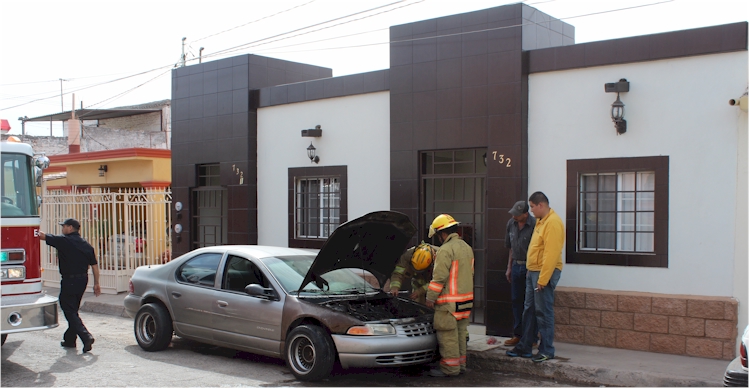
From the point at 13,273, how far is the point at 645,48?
7.70 metres

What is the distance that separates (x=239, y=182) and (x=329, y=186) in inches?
80.4

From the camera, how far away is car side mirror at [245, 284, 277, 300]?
7723 mm

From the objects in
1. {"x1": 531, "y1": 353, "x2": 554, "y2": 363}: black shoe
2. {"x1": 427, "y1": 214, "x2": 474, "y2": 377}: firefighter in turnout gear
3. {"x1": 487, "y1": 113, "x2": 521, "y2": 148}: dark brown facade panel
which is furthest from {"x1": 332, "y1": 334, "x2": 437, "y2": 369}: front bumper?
{"x1": 487, "y1": 113, "x2": 521, "y2": 148}: dark brown facade panel

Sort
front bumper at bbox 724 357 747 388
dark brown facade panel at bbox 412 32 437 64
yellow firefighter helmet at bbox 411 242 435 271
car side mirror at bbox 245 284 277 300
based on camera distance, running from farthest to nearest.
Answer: dark brown facade panel at bbox 412 32 437 64
yellow firefighter helmet at bbox 411 242 435 271
car side mirror at bbox 245 284 277 300
front bumper at bbox 724 357 747 388

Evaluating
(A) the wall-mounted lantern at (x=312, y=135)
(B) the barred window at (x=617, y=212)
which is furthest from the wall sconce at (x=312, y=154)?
(B) the barred window at (x=617, y=212)

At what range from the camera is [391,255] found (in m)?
8.51

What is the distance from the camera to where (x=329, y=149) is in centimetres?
1199

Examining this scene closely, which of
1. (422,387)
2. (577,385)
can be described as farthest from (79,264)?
(577,385)

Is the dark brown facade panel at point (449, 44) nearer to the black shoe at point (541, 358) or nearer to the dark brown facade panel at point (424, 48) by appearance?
the dark brown facade panel at point (424, 48)

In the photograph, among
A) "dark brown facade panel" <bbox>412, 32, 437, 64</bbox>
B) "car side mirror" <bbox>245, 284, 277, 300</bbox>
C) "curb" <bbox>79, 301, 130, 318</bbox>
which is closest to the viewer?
"car side mirror" <bbox>245, 284, 277, 300</bbox>

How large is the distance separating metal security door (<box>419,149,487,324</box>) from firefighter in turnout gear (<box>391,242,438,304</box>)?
1693 mm

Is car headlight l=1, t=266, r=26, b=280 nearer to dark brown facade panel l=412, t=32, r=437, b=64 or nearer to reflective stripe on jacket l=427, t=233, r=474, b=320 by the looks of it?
reflective stripe on jacket l=427, t=233, r=474, b=320

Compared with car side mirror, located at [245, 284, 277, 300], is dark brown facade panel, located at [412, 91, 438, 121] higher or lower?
higher

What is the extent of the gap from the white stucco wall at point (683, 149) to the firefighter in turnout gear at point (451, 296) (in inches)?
80.1
